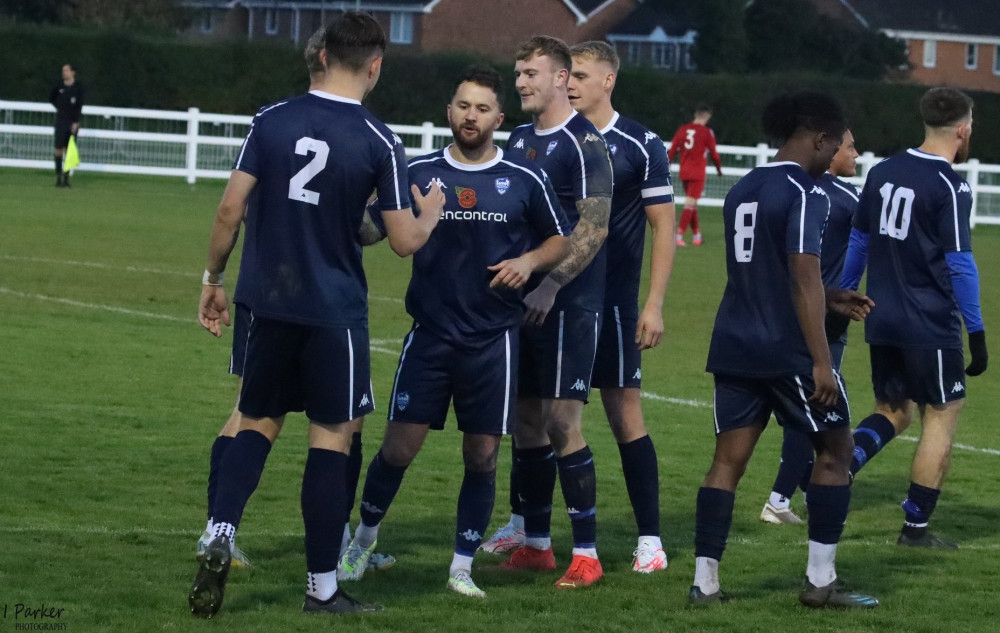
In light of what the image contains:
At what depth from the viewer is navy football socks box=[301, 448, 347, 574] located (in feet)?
18.5

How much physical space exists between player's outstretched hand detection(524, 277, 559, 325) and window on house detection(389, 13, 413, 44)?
75.8m

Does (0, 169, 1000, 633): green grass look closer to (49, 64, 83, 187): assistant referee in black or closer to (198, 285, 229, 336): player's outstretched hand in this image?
(198, 285, 229, 336): player's outstretched hand

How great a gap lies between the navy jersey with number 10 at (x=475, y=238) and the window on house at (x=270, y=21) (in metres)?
81.5

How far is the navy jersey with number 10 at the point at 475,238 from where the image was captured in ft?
19.8

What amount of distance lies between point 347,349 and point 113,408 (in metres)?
5.07

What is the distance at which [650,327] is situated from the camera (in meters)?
6.71

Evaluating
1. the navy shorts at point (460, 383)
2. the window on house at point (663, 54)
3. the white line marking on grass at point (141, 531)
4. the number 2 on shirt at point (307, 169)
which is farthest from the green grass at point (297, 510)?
the window on house at point (663, 54)

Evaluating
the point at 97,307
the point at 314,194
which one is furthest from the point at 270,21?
the point at 314,194

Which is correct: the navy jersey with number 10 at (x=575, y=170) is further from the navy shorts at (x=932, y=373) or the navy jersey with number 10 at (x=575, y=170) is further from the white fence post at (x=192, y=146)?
the white fence post at (x=192, y=146)

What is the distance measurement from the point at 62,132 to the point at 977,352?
24125 millimetres

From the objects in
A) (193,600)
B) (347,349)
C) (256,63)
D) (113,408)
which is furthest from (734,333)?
(256,63)

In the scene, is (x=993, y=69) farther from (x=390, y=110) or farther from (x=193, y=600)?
(x=193, y=600)

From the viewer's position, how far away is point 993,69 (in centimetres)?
9294

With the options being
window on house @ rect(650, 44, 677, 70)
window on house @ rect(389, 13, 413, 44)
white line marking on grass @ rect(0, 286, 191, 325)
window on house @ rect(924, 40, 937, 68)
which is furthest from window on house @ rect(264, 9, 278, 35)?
white line marking on grass @ rect(0, 286, 191, 325)
